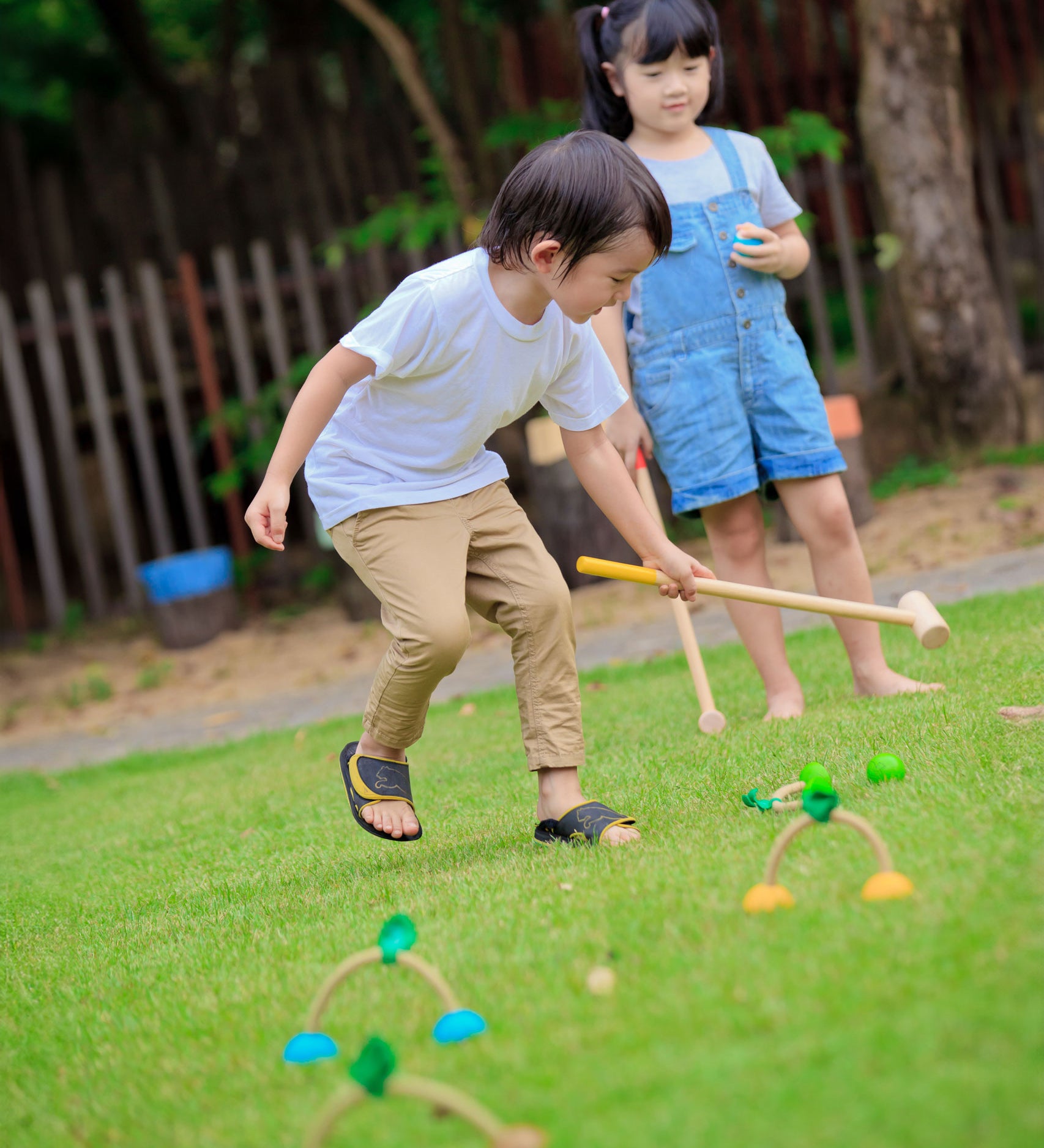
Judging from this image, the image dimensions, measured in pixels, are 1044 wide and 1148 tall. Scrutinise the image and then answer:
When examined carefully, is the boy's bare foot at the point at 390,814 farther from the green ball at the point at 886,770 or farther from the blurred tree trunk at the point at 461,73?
the blurred tree trunk at the point at 461,73

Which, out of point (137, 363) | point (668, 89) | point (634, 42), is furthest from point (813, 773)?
point (137, 363)

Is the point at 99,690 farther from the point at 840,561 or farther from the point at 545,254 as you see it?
the point at 545,254

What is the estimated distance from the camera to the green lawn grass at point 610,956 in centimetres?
137

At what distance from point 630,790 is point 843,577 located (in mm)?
954

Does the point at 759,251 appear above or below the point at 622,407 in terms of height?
above

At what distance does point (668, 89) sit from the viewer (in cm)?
334

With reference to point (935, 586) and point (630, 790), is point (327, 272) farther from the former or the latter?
point (630, 790)

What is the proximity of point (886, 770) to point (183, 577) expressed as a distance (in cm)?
501

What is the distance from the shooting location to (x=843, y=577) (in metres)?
3.50

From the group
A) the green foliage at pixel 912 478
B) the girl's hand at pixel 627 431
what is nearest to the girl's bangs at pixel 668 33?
the girl's hand at pixel 627 431

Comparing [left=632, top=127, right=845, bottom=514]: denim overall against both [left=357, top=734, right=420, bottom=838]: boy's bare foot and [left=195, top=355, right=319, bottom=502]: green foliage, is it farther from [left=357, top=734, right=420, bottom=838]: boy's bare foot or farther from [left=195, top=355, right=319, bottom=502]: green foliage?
[left=195, top=355, right=319, bottom=502]: green foliage

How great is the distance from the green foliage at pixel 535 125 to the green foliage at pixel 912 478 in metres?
2.64

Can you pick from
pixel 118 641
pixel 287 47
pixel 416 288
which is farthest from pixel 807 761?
pixel 287 47

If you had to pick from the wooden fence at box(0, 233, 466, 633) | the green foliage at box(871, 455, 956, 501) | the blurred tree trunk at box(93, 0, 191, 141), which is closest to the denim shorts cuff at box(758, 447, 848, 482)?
the green foliage at box(871, 455, 956, 501)
